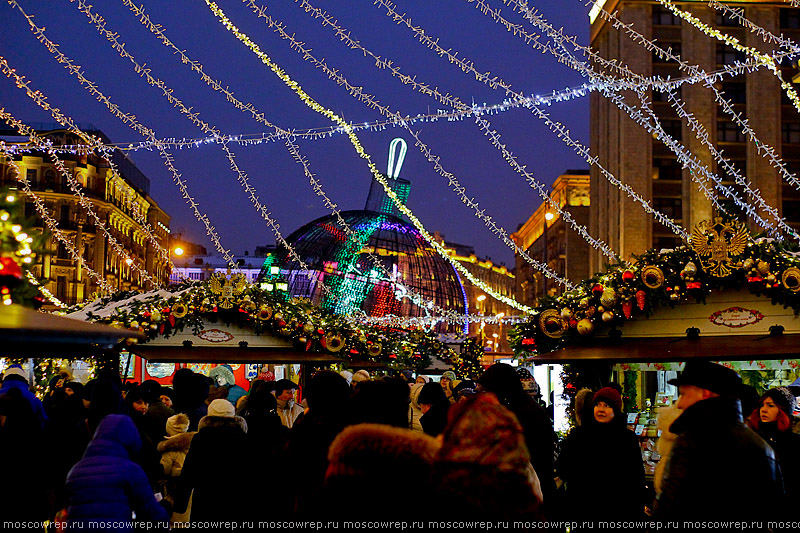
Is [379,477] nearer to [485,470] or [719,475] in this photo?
[485,470]

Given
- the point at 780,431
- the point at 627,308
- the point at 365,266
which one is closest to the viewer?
the point at 780,431

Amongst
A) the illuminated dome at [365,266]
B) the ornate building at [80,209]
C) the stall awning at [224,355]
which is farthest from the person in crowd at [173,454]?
the ornate building at [80,209]

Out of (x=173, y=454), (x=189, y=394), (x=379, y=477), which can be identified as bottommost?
(x=173, y=454)

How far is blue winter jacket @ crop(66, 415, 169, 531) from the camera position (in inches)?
195

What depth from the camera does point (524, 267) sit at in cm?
9894

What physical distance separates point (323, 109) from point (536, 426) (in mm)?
7239

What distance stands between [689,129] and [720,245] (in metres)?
42.6

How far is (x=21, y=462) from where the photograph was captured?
6961 mm

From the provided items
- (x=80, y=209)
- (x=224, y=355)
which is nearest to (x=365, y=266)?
(x=224, y=355)

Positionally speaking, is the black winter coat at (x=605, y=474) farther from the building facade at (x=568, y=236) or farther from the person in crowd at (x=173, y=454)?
the building facade at (x=568, y=236)

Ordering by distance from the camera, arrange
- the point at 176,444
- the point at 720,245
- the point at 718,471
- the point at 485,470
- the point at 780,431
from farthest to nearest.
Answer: the point at 720,245, the point at 176,444, the point at 780,431, the point at 718,471, the point at 485,470

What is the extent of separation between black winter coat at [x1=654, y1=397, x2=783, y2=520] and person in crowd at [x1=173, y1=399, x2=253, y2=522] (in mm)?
3005

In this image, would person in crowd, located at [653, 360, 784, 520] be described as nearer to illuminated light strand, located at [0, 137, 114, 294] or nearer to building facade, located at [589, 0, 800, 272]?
illuminated light strand, located at [0, 137, 114, 294]

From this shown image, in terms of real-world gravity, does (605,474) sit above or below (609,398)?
below
